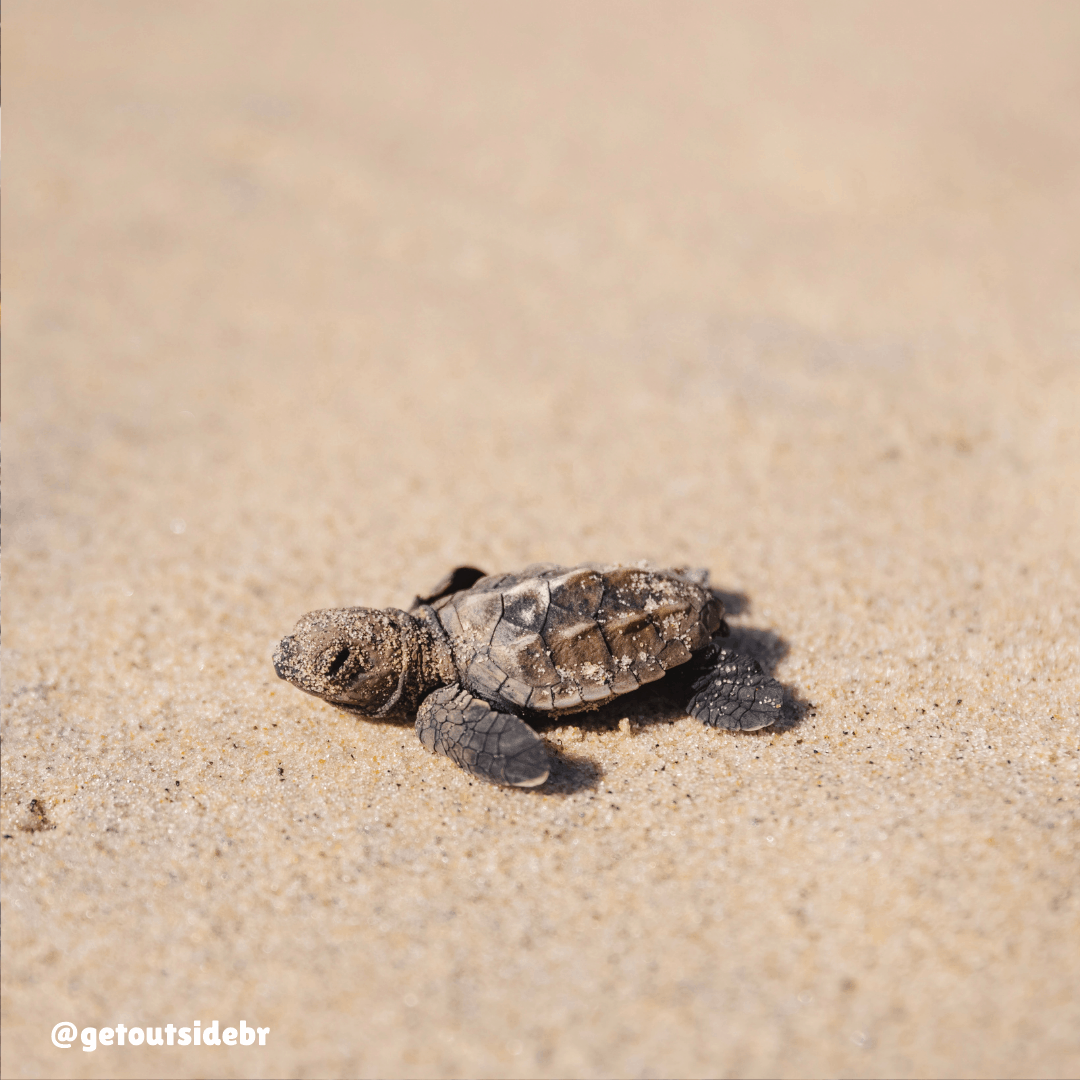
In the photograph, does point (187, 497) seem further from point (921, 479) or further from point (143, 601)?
point (921, 479)

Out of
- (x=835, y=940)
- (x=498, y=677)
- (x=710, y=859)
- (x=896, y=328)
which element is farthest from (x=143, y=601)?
(x=896, y=328)

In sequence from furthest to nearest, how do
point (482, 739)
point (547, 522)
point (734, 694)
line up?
point (547, 522) < point (734, 694) < point (482, 739)

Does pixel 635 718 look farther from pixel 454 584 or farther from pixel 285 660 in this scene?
pixel 285 660

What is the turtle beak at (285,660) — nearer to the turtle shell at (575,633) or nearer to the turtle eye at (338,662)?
the turtle eye at (338,662)

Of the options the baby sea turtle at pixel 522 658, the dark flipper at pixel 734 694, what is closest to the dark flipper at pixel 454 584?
the baby sea turtle at pixel 522 658

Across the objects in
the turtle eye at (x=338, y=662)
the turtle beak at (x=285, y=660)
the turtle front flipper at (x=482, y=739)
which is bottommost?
the turtle beak at (x=285, y=660)

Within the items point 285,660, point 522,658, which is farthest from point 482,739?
point 285,660
